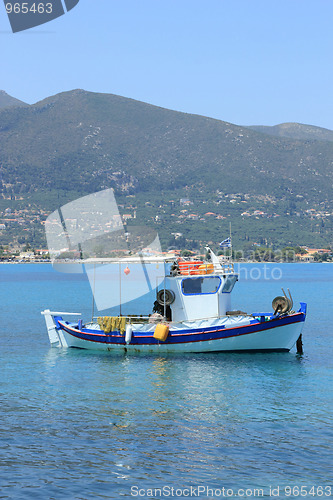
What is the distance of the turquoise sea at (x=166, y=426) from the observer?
1616 centimetres

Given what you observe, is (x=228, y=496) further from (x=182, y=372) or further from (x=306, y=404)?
(x=182, y=372)

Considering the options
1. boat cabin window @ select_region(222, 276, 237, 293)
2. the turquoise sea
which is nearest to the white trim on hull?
the turquoise sea

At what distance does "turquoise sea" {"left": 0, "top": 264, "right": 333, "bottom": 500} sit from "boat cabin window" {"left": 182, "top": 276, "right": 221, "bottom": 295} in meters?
3.50

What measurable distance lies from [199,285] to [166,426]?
14.6 m

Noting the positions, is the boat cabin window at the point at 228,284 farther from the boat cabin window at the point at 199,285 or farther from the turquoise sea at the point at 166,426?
the turquoise sea at the point at 166,426

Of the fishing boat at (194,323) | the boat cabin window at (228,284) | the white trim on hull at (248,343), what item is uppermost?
the boat cabin window at (228,284)

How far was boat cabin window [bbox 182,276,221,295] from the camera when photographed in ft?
113

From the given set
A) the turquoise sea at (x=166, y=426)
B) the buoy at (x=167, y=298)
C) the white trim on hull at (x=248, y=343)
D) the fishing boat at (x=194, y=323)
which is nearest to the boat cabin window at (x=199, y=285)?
the fishing boat at (x=194, y=323)

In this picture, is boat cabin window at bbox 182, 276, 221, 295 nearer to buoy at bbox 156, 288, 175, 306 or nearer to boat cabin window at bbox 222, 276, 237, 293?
boat cabin window at bbox 222, 276, 237, 293

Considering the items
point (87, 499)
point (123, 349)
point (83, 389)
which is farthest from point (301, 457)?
point (123, 349)

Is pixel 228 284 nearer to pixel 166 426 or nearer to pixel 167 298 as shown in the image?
pixel 167 298

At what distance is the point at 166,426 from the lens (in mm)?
20703

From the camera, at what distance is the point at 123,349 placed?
34.4m

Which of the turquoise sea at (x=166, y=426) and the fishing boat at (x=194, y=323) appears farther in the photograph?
the fishing boat at (x=194, y=323)
